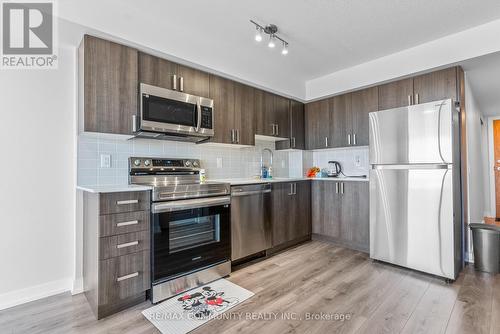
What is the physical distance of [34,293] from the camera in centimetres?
213

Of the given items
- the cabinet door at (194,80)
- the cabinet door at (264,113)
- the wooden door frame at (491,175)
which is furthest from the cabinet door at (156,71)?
the wooden door frame at (491,175)

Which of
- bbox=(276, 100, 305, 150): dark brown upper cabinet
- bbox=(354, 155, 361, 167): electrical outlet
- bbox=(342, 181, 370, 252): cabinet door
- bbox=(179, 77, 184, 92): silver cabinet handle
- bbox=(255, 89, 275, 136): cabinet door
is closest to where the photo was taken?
bbox=(179, 77, 184, 92): silver cabinet handle

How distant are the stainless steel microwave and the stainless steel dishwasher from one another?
2.49ft

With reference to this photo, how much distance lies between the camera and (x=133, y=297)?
197 centimetres

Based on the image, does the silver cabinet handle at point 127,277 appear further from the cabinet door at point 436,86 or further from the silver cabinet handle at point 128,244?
the cabinet door at point 436,86

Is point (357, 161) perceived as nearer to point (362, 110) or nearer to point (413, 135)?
point (362, 110)

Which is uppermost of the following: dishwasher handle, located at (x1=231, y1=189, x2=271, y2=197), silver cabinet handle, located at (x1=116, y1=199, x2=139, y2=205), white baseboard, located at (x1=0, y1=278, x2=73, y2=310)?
silver cabinet handle, located at (x1=116, y1=199, x2=139, y2=205)

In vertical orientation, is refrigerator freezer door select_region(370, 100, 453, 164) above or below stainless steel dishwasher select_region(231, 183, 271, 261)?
above

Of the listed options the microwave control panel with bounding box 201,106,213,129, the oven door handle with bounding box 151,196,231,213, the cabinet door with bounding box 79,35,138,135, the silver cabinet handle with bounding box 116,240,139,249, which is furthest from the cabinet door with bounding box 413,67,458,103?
the silver cabinet handle with bounding box 116,240,139,249

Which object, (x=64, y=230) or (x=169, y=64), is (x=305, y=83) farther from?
(x=64, y=230)

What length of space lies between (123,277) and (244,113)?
2.26 meters

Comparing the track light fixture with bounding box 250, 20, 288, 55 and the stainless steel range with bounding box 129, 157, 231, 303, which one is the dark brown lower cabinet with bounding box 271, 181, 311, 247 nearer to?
the stainless steel range with bounding box 129, 157, 231, 303

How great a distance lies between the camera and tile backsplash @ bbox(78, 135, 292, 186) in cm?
230

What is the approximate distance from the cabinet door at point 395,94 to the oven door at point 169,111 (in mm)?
2389
